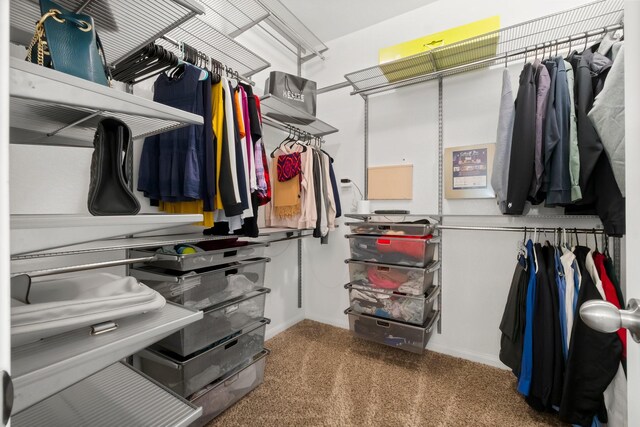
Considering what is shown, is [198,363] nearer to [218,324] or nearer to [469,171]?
[218,324]

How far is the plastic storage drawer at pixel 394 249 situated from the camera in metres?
1.70

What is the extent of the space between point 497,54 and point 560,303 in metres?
1.47

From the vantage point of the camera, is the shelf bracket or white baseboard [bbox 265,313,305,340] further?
white baseboard [bbox 265,313,305,340]

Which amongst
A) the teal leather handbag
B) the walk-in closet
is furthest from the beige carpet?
the teal leather handbag

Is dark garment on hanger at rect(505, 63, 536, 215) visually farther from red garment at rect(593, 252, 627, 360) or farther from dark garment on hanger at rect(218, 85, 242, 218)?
dark garment on hanger at rect(218, 85, 242, 218)

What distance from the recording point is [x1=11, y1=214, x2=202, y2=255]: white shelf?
450 mm

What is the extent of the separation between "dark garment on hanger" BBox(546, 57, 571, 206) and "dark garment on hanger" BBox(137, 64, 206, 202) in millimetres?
1674

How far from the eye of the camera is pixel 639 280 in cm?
43

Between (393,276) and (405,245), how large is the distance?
0.23 metres

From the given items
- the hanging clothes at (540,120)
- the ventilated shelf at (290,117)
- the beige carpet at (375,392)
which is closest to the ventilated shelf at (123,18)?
the ventilated shelf at (290,117)

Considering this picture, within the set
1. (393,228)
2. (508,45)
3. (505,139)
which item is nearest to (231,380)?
(393,228)

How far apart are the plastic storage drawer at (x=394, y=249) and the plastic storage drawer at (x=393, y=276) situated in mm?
38

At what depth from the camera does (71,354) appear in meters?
0.52

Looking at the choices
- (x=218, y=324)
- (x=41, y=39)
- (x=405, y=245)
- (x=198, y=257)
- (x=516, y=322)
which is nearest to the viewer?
(x=41, y=39)
